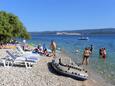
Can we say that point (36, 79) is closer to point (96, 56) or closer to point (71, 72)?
point (71, 72)

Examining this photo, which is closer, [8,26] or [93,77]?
[93,77]

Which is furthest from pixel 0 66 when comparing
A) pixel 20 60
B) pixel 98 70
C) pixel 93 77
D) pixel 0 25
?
pixel 0 25

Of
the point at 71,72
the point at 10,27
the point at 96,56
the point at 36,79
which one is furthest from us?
the point at 10,27

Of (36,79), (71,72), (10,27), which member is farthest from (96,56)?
(36,79)

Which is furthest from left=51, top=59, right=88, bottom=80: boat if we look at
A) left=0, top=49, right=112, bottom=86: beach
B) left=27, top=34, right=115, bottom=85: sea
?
left=27, top=34, right=115, bottom=85: sea

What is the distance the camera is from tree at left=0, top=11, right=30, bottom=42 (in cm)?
4044

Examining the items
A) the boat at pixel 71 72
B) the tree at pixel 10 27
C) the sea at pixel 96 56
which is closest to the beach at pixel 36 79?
the boat at pixel 71 72

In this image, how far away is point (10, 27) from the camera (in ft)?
136

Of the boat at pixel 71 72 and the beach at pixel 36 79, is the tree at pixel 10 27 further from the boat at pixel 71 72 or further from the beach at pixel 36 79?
the boat at pixel 71 72

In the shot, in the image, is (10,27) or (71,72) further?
(10,27)

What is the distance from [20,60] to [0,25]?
20917 millimetres

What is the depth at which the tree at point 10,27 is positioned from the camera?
40.4 m

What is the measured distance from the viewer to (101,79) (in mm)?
19812

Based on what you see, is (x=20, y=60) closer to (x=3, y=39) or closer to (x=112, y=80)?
(x=112, y=80)
